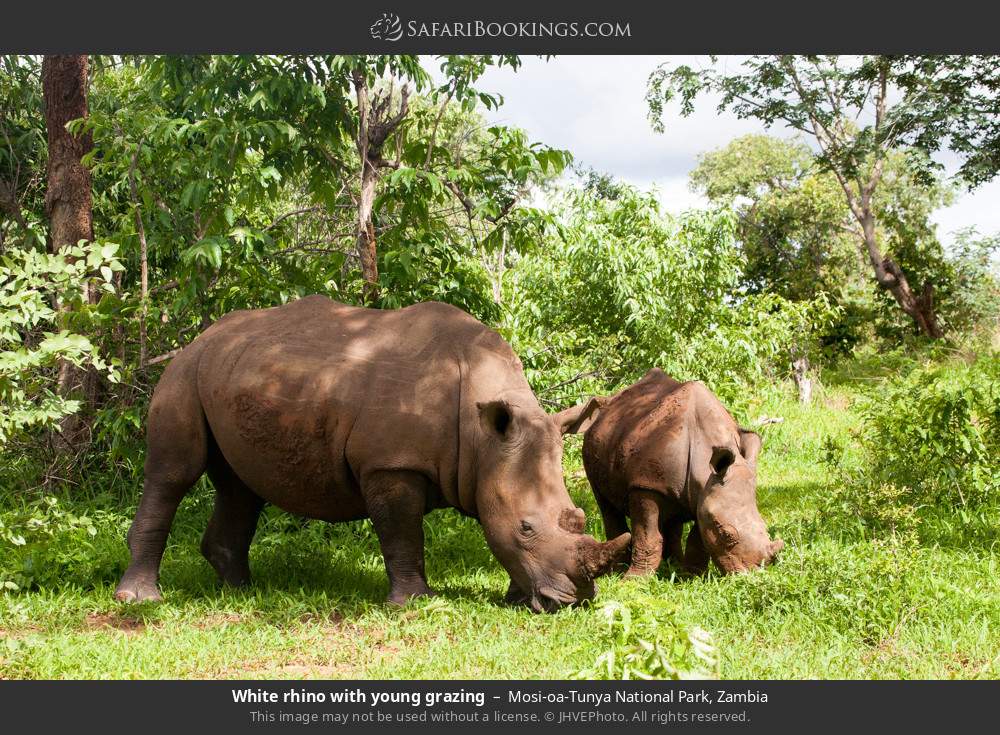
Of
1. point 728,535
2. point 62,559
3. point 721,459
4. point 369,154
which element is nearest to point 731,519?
point 728,535

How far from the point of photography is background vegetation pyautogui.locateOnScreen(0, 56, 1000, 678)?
6059 mm

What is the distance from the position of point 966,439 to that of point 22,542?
7318mm

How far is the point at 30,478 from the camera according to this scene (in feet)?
33.3

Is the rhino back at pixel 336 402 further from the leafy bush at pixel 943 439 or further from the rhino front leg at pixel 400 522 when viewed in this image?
the leafy bush at pixel 943 439

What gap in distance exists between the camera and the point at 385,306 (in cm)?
924

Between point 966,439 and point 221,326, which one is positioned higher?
point 221,326

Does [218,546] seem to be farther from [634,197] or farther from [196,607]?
[634,197]

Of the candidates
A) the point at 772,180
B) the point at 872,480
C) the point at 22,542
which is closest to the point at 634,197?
the point at 872,480

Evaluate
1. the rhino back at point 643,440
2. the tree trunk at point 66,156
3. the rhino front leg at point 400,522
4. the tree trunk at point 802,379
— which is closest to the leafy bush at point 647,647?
the rhino front leg at point 400,522

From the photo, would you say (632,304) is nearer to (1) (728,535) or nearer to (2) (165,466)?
(1) (728,535)

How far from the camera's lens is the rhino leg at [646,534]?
7.99m

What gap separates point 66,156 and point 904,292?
59.2 ft

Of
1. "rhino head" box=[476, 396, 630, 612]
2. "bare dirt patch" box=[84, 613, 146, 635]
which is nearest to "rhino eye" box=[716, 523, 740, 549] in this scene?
"rhino head" box=[476, 396, 630, 612]

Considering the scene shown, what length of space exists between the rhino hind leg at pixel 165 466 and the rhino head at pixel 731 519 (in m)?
3.75
